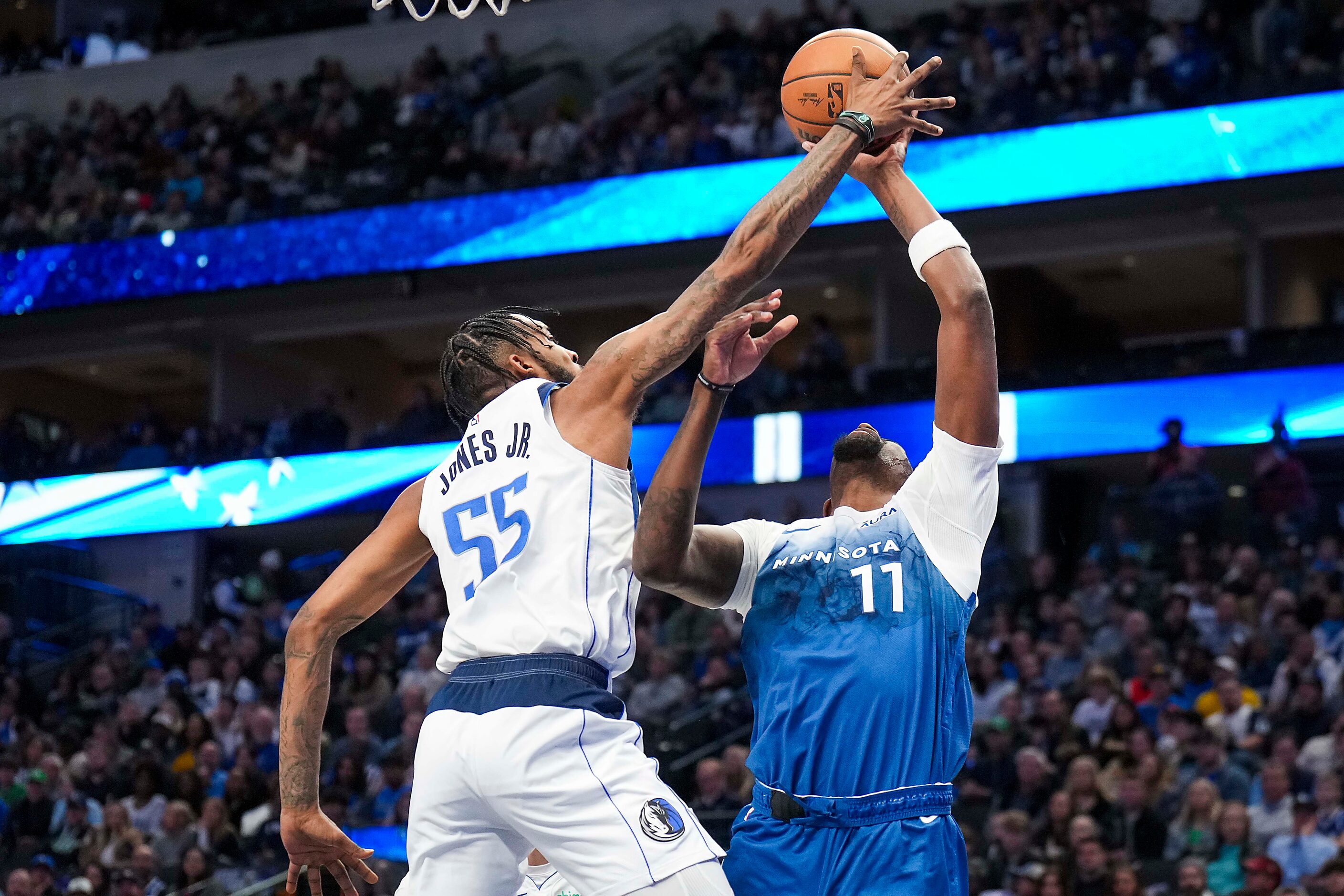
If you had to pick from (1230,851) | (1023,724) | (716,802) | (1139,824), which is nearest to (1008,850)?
(1139,824)

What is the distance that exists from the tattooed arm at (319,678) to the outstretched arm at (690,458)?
78 cm

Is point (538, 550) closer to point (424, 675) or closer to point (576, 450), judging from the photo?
point (576, 450)

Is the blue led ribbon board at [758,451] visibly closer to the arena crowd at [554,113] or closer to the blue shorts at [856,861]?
the arena crowd at [554,113]

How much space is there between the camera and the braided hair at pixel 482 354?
156 inches

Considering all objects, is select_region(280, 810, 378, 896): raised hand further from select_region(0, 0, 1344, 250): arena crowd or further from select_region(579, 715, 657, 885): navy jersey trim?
select_region(0, 0, 1344, 250): arena crowd

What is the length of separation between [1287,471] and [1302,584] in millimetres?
1919

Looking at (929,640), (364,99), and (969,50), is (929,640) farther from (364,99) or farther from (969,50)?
(364,99)

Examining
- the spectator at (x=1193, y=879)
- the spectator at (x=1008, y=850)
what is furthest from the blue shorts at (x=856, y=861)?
the spectator at (x=1008, y=850)

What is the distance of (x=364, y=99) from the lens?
22500mm

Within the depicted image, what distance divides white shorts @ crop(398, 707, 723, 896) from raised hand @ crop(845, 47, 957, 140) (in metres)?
1.60

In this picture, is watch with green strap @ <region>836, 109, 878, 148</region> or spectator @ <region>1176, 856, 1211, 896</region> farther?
spectator @ <region>1176, 856, 1211, 896</region>

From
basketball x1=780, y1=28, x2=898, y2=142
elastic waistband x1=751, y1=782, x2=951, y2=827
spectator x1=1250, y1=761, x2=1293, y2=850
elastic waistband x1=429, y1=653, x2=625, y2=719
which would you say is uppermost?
basketball x1=780, y1=28, x2=898, y2=142

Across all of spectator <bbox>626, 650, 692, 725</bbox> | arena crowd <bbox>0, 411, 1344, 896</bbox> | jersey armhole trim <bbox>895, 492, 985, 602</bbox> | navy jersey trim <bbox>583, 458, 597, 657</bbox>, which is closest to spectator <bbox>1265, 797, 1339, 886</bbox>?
arena crowd <bbox>0, 411, 1344, 896</bbox>

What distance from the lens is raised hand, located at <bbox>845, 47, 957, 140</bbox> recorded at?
12.1 ft
